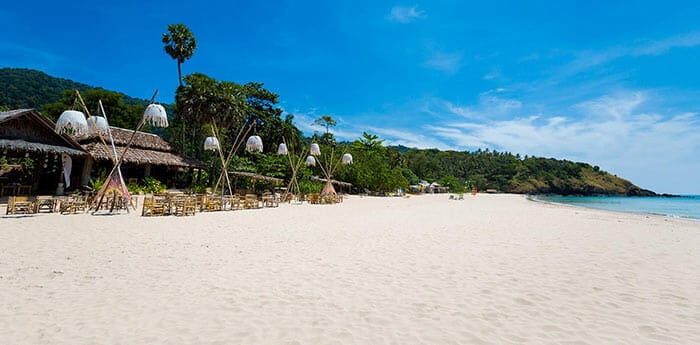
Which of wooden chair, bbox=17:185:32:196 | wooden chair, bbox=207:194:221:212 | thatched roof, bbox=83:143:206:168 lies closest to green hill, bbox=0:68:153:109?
thatched roof, bbox=83:143:206:168

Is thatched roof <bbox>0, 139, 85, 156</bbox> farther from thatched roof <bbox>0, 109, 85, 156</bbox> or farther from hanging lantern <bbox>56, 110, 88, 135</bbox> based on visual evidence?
hanging lantern <bbox>56, 110, 88, 135</bbox>

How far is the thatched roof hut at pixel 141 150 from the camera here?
66.3ft

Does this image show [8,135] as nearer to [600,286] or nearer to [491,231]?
[491,231]

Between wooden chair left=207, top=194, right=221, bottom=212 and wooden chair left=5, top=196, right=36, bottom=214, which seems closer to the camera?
wooden chair left=5, top=196, right=36, bottom=214

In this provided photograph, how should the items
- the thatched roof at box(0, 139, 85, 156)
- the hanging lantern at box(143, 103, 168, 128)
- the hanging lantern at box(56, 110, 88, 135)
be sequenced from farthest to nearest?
the thatched roof at box(0, 139, 85, 156) → the hanging lantern at box(143, 103, 168, 128) → the hanging lantern at box(56, 110, 88, 135)

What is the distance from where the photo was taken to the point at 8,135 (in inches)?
609

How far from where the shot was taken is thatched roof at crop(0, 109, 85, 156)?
15.1m

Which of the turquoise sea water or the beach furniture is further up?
the turquoise sea water

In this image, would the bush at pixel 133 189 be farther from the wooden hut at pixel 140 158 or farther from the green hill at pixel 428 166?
the green hill at pixel 428 166

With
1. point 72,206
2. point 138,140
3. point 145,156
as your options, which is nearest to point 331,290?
point 72,206

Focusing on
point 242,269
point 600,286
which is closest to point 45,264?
point 242,269

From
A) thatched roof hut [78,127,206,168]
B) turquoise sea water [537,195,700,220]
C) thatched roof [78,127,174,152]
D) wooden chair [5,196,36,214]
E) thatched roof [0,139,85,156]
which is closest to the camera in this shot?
wooden chair [5,196,36,214]

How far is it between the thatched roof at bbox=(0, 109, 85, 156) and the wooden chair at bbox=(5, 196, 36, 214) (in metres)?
5.74

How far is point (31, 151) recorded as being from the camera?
15742 millimetres
